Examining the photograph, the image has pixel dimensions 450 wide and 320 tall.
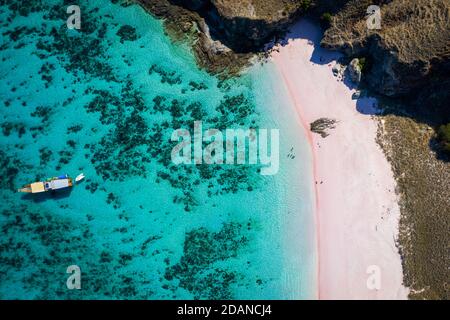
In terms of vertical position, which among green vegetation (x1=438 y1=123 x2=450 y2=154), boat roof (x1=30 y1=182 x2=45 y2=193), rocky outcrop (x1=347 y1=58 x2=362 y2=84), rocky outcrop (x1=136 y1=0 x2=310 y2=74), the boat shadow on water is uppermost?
rocky outcrop (x1=136 y1=0 x2=310 y2=74)

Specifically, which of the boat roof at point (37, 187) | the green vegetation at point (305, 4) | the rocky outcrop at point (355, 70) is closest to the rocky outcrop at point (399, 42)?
the rocky outcrop at point (355, 70)

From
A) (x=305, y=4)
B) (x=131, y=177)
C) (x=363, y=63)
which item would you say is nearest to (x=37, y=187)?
(x=131, y=177)

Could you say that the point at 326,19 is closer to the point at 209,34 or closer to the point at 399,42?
the point at 399,42

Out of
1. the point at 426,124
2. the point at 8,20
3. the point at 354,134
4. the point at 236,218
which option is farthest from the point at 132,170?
the point at 426,124

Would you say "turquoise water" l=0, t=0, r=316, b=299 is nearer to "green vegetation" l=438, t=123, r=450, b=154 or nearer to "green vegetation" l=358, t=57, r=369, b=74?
"green vegetation" l=358, t=57, r=369, b=74

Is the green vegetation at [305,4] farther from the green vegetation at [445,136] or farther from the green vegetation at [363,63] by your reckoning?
the green vegetation at [445,136]

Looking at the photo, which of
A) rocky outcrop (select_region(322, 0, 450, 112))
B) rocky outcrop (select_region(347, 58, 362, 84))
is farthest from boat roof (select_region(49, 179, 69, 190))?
rocky outcrop (select_region(347, 58, 362, 84))
